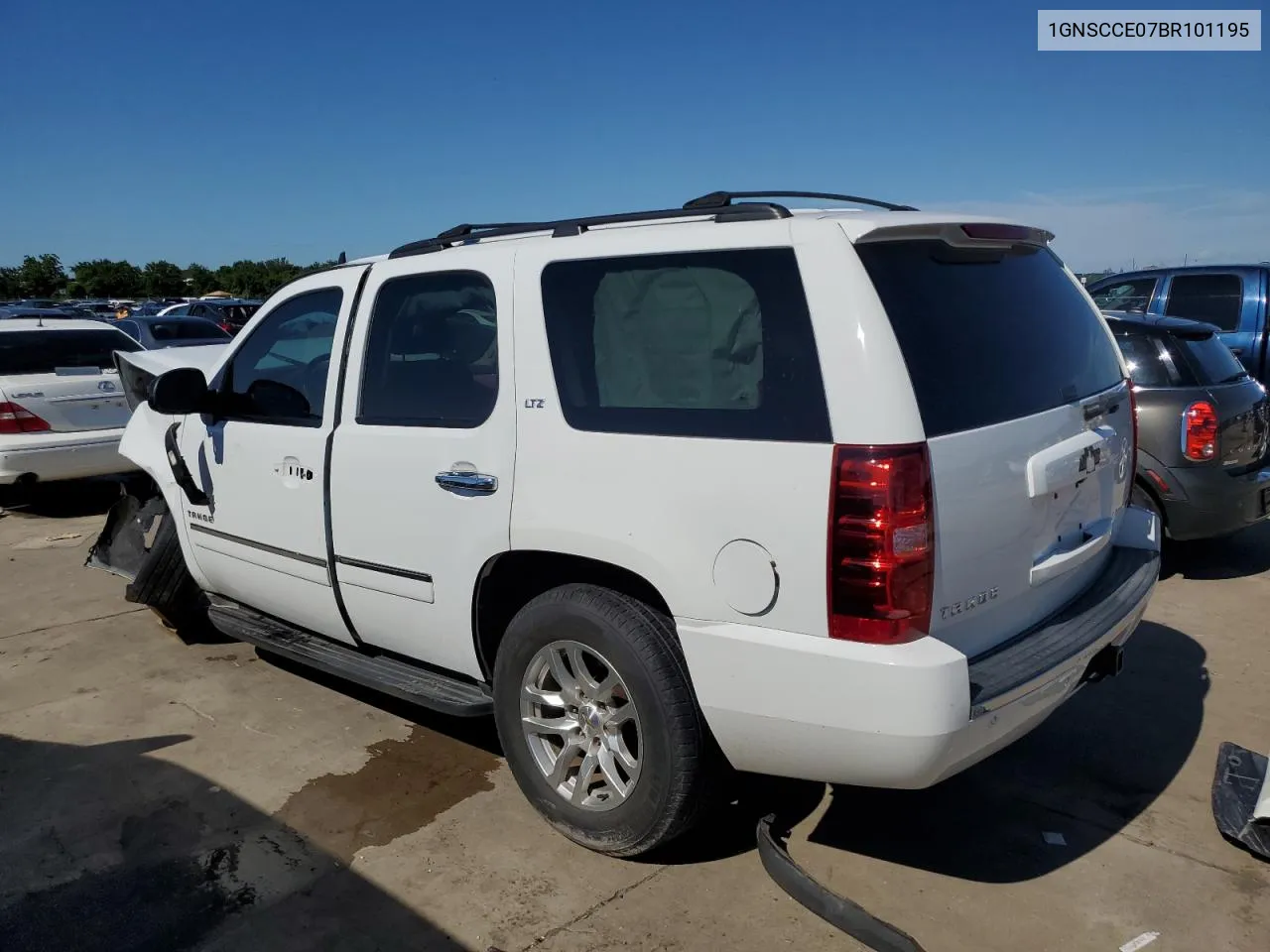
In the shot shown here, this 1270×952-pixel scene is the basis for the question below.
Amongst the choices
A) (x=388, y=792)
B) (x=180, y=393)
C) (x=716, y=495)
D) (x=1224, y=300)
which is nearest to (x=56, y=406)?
(x=180, y=393)

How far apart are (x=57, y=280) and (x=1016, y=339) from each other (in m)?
72.0

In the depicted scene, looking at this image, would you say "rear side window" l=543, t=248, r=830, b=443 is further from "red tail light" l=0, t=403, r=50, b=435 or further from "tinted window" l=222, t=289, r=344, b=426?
"red tail light" l=0, t=403, r=50, b=435

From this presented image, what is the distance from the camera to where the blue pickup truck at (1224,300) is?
29.2 ft

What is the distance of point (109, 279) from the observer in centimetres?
6531

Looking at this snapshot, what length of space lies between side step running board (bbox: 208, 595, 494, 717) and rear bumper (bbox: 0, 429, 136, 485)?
446 cm

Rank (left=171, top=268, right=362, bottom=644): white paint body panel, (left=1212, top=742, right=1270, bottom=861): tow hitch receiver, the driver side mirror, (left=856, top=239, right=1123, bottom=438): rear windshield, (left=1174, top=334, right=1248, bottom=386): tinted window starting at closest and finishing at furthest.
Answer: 1. (left=856, top=239, right=1123, bottom=438): rear windshield
2. (left=1212, top=742, right=1270, bottom=861): tow hitch receiver
3. (left=171, top=268, right=362, bottom=644): white paint body panel
4. the driver side mirror
5. (left=1174, top=334, right=1248, bottom=386): tinted window

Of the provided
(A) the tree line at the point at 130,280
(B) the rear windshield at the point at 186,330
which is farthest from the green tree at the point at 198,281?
(B) the rear windshield at the point at 186,330

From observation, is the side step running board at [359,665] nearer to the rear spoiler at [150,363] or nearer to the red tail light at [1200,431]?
the rear spoiler at [150,363]

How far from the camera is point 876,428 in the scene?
8.10ft

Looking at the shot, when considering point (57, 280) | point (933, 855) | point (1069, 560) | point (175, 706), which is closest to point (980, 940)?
point (933, 855)

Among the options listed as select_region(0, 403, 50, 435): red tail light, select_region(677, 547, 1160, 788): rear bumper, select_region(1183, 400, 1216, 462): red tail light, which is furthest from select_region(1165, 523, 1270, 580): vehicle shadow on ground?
select_region(0, 403, 50, 435): red tail light

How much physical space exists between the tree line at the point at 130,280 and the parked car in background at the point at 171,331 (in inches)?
1862

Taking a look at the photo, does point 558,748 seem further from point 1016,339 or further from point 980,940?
point 1016,339

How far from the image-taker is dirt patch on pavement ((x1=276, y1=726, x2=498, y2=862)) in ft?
11.3
